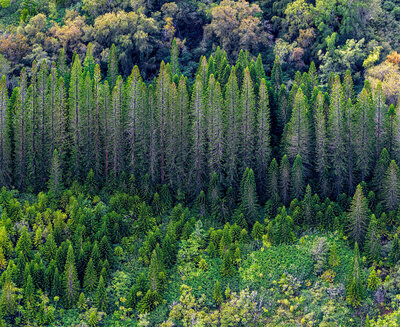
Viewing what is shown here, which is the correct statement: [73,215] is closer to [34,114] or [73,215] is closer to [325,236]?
[34,114]

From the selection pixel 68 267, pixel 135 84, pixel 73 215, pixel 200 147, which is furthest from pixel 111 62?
pixel 68 267

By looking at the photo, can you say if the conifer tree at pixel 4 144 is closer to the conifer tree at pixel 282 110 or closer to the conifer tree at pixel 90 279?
the conifer tree at pixel 90 279

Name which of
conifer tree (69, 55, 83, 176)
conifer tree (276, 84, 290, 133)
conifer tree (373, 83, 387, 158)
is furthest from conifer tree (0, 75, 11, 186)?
conifer tree (373, 83, 387, 158)

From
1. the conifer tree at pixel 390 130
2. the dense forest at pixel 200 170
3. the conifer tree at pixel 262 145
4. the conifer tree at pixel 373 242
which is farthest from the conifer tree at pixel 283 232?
the conifer tree at pixel 390 130

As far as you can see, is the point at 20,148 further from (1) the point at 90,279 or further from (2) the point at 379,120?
(2) the point at 379,120

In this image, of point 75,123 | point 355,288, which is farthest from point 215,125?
point 355,288

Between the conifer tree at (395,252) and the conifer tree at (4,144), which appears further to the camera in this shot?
the conifer tree at (4,144)
